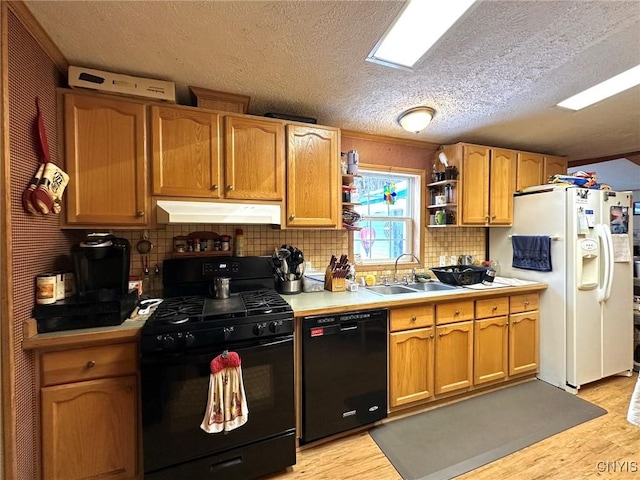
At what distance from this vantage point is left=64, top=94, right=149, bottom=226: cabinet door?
5.44ft

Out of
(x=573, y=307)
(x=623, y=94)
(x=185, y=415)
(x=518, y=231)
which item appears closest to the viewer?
(x=185, y=415)

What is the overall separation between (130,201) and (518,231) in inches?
136

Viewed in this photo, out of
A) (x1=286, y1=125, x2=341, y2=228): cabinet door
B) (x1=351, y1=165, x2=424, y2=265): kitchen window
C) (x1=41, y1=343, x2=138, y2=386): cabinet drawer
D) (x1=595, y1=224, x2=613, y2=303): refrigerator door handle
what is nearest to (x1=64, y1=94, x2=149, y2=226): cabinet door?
(x1=41, y1=343, x2=138, y2=386): cabinet drawer

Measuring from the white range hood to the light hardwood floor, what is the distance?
1.55 meters

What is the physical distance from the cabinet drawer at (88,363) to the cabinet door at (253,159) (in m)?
1.09

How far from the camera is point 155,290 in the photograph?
6.95ft

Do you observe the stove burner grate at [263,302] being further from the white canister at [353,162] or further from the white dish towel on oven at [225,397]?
the white canister at [353,162]

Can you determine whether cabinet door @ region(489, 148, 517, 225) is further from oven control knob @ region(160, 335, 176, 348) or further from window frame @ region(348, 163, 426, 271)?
oven control knob @ region(160, 335, 176, 348)

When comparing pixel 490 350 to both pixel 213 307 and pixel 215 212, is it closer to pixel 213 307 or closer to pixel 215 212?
pixel 213 307

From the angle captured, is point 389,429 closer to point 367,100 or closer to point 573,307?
point 573,307

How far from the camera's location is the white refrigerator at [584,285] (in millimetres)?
2498

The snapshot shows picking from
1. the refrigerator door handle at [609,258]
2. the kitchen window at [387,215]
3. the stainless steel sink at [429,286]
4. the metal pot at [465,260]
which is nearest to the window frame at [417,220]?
the kitchen window at [387,215]

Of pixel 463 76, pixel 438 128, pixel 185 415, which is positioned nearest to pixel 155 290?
pixel 185 415

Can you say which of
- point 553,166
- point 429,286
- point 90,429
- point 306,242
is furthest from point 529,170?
point 90,429
